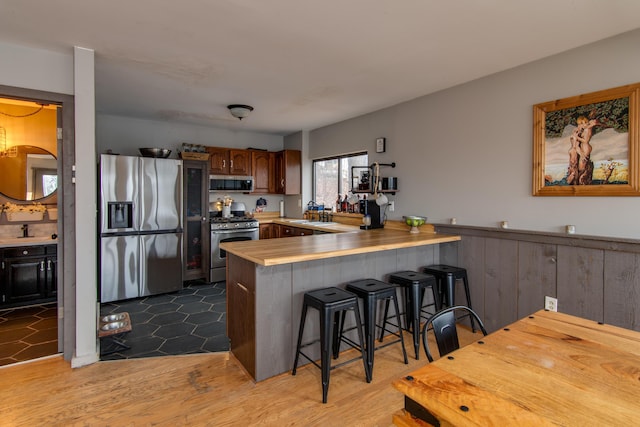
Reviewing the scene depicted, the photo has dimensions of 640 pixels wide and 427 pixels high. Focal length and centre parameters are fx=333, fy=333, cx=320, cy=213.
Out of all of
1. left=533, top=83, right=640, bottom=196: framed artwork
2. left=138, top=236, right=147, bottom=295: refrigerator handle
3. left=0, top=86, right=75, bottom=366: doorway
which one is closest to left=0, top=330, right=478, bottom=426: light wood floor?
left=0, top=86, right=75, bottom=366: doorway

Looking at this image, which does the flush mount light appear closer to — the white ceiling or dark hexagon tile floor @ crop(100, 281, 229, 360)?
the white ceiling

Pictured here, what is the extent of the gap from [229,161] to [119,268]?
7.73ft

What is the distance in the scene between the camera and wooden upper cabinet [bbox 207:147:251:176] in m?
5.50

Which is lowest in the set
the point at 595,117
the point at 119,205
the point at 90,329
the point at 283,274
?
the point at 90,329

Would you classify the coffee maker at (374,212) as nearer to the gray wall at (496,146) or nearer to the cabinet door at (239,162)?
the gray wall at (496,146)

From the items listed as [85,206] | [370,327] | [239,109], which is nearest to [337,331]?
[370,327]

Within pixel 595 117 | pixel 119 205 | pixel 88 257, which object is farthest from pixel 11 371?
pixel 595 117

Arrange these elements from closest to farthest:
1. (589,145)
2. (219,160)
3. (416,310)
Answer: (589,145) < (416,310) < (219,160)

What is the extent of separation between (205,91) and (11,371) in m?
3.00

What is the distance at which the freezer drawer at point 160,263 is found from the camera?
441 cm

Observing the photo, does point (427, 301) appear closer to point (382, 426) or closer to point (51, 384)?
point (382, 426)

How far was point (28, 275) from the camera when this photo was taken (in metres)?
3.91

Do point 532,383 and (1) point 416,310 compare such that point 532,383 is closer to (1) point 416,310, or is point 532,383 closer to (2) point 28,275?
(1) point 416,310

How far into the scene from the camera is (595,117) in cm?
249
